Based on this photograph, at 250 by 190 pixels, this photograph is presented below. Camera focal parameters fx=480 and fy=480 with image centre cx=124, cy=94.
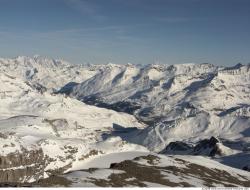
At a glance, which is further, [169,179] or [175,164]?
[175,164]

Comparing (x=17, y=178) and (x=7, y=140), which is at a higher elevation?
(x=7, y=140)

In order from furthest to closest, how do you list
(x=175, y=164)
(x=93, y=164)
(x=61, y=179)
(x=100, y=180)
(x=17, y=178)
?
(x=93, y=164) < (x=175, y=164) < (x=17, y=178) < (x=100, y=180) < (x=61, y=179)

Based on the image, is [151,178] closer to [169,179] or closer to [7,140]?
[169,179]

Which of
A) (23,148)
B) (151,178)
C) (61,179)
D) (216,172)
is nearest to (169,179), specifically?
(151,178)

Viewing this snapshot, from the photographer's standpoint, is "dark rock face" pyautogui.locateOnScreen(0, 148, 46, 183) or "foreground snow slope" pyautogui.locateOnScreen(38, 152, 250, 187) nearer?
"foreground snow slope" pyautogui.locateOnScreen(38, 152, 250, 187)

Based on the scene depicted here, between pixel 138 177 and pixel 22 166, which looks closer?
pixel 138 177

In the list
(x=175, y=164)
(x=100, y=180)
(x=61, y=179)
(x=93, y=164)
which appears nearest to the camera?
(x=61, y=179)

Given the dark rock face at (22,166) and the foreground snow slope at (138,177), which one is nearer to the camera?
the foreground snow slope at (138,177)

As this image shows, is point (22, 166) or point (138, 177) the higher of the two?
point (138, 177)
